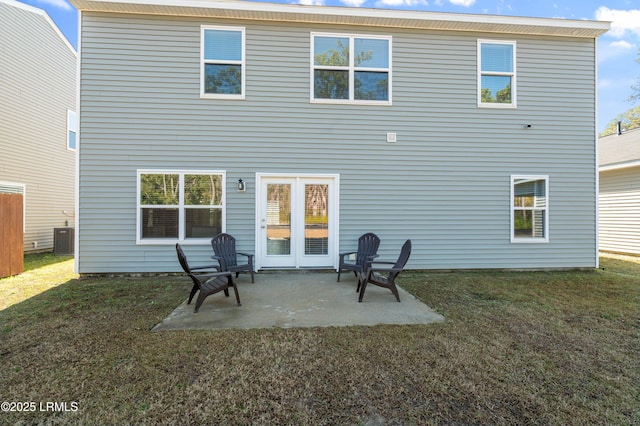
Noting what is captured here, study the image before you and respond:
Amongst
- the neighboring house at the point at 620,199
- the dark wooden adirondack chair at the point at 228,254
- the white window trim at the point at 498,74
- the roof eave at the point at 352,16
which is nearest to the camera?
the dark wooden adirondack chair at the point at 228,254

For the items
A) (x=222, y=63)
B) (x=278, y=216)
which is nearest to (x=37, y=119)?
(x=222, y=63)

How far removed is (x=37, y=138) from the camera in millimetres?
9203

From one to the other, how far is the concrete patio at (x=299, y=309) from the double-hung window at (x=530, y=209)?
372 cm

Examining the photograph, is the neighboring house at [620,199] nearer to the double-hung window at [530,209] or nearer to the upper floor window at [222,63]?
the double-hung window at [530,209]

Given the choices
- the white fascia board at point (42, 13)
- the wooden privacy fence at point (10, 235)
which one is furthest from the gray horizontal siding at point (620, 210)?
the white fascia board at point (42, 13)

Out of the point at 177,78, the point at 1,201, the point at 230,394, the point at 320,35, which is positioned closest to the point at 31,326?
the point at 230,394

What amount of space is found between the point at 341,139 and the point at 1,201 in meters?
7.26

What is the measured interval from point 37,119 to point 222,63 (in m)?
7.30

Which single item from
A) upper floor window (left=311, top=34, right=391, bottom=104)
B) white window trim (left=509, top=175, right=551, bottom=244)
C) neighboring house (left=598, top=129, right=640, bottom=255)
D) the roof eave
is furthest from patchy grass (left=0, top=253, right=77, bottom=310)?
neighboring house (left=598, top=129, right=640, bottom=255)

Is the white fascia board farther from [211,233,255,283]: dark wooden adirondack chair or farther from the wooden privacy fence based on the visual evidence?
[211,233,255,283]: dark wooden adirondack chair

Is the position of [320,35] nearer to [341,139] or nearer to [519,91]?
[341,139]

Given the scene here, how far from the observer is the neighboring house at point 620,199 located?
910 centimetres

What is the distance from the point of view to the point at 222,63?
249 inches

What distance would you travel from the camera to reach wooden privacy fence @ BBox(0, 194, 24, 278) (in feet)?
20.2
